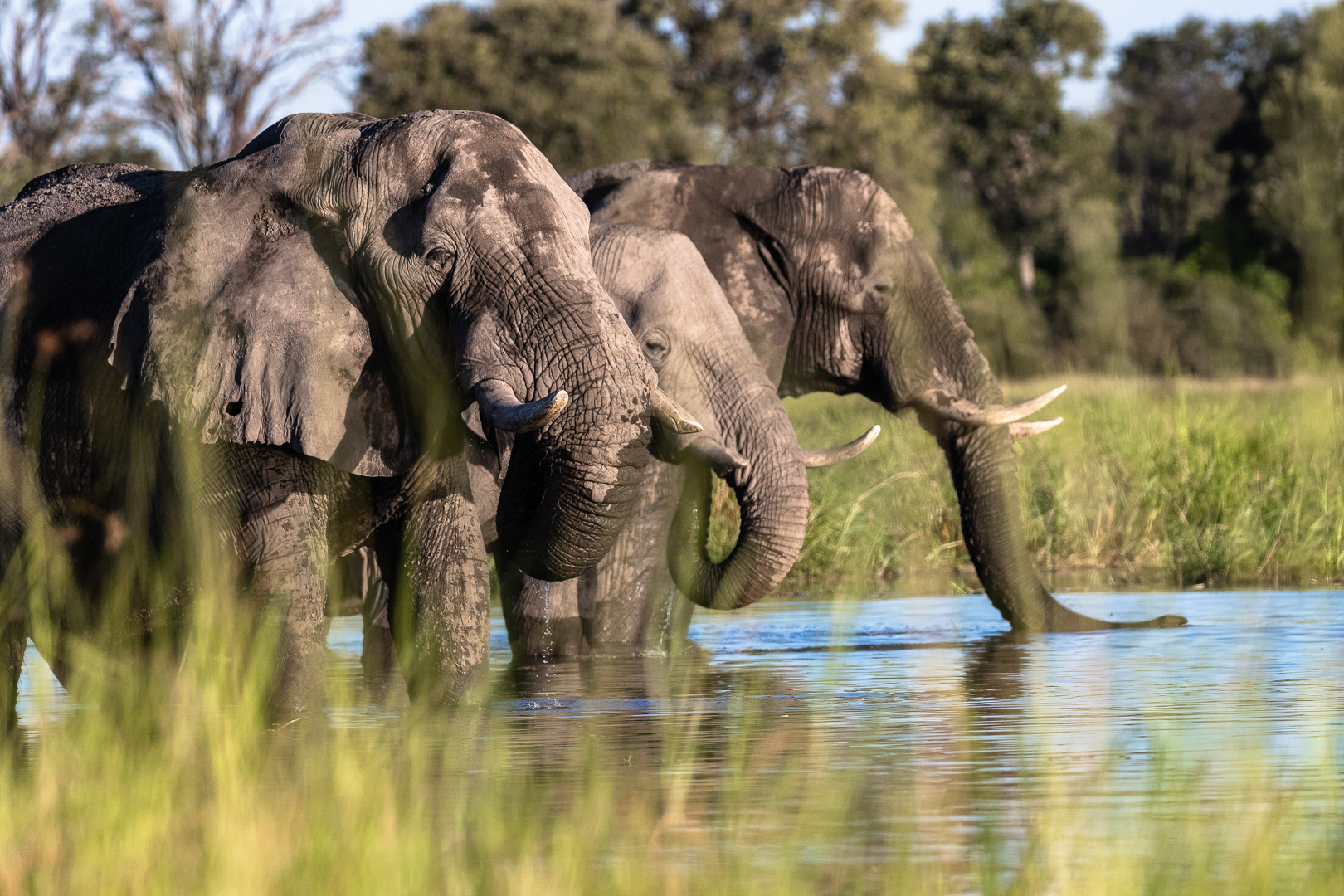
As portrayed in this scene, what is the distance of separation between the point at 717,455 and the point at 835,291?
216 cm

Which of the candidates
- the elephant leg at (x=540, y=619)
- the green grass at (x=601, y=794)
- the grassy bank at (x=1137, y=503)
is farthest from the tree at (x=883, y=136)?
the green grass at (x=601, y=794)

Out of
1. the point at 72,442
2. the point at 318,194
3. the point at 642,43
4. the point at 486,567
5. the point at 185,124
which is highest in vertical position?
the point at 642,43

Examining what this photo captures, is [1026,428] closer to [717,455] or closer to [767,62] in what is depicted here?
[717,455]

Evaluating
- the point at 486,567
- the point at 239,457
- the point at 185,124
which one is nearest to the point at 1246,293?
the point at 486,567

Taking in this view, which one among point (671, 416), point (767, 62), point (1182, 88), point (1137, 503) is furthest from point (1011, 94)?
point (671, 416)

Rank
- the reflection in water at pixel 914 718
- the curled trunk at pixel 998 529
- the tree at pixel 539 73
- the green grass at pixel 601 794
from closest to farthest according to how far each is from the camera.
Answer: the green grass at pixel 601 794 → the reflection in water at pixel 914 718 → the curled trunk at pixel 998 529 → the tree at pixel 539 73

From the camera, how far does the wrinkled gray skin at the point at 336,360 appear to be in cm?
552

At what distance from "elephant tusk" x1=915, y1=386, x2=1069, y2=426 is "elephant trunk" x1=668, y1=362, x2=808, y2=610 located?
1765 mm

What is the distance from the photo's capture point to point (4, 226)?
20.5 ft

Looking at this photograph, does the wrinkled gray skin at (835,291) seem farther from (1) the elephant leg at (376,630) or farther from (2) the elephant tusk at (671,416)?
(2) the elephant tusk at (671,416)

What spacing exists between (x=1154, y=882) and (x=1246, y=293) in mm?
4202

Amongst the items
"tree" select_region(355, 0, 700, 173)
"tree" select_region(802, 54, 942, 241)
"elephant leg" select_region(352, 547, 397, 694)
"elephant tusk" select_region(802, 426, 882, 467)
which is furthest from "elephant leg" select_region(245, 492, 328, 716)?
"tree" select_region(802, 54, 942, 241)

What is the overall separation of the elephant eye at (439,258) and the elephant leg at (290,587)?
69 centimetres

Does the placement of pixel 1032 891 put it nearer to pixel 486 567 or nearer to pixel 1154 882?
pixel 1154 882
